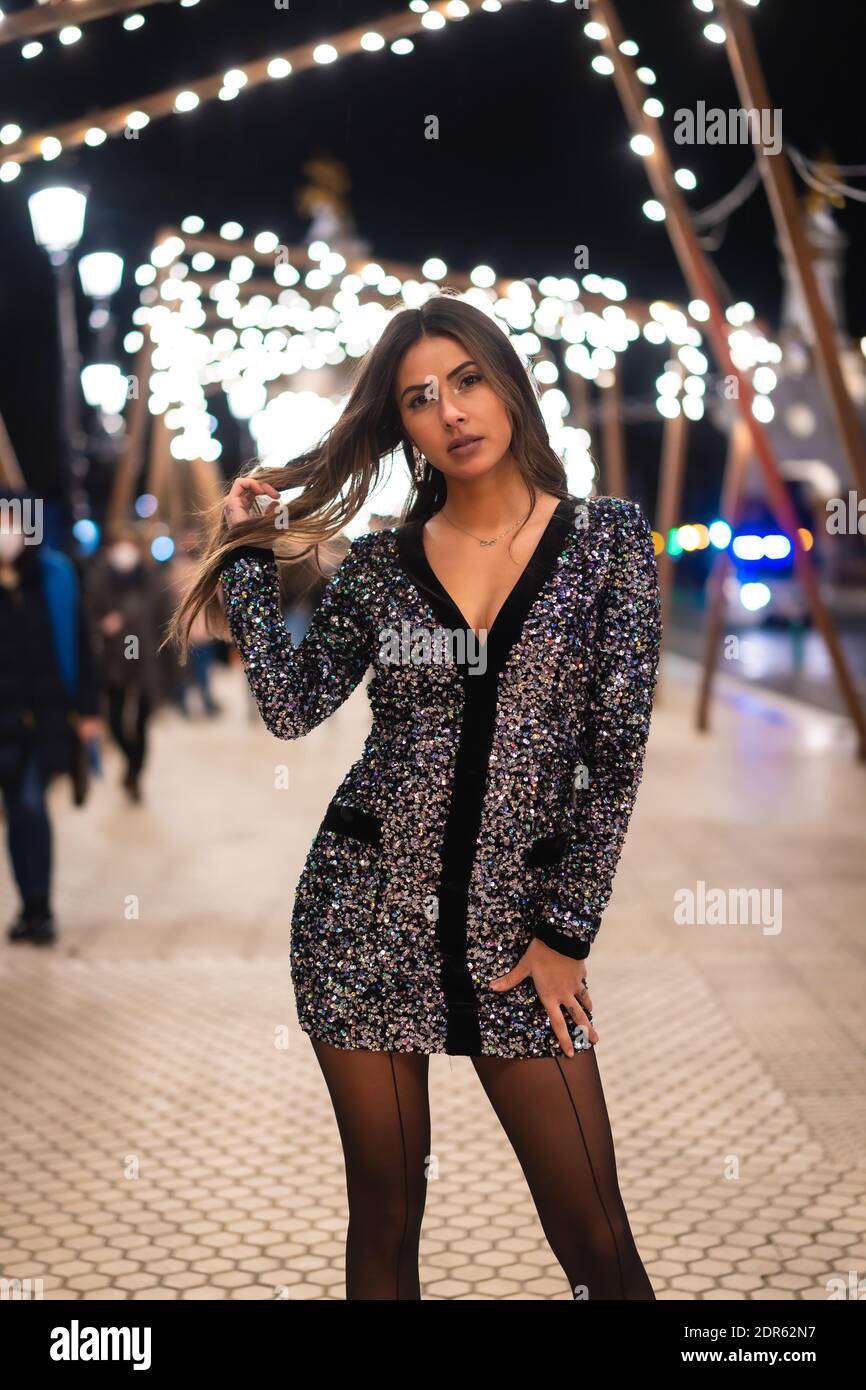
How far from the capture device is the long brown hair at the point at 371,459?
2.74 m

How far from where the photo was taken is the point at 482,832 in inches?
102

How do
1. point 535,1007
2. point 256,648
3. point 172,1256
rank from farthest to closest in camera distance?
point 172,1256 < point 256,648 < point 535,1007

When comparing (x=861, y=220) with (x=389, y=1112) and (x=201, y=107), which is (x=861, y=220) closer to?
(x=201, y=107)

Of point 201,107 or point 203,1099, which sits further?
point 201,107

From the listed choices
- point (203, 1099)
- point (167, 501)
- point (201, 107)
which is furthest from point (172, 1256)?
point (167, 501)

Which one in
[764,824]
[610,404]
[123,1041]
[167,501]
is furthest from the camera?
[167,501]

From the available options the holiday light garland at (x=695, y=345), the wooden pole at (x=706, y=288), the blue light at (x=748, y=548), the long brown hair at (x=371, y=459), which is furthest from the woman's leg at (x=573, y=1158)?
the blue light at (x=748, y=548)

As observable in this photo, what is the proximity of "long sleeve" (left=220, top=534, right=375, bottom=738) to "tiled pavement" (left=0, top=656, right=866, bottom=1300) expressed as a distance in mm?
852

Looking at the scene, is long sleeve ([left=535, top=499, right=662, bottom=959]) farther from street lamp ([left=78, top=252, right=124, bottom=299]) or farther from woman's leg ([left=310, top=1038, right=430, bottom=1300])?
street lamp ([left=78, top=252, right=124, bottom=299])

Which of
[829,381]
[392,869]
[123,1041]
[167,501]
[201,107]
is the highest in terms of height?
[167,501]

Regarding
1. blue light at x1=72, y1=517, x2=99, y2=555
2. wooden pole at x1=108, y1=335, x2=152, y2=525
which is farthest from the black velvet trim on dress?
wooden pole at x1=108, y1=335, x2=152, y2=525

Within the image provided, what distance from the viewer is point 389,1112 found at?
2.64 metres

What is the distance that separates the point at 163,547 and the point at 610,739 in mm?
18417

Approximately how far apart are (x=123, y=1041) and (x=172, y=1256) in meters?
2.04
